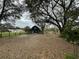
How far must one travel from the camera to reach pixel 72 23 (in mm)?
25797

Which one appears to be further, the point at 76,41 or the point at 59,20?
the point at 59,20

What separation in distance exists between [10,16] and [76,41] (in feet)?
59.9

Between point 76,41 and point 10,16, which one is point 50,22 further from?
point 76,41

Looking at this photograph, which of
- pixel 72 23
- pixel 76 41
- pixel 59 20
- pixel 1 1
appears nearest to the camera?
pixel 76 41

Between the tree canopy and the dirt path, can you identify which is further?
the tree canopy

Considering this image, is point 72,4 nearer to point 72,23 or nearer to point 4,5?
point 4,5

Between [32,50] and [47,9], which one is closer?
[32,50]

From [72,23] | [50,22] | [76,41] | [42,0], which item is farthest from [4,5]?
[76,41]

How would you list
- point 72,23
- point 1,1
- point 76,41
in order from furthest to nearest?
1. point 1,1
2. point 72,23
3. point 76,41

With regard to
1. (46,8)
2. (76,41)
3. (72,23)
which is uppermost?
(46,8)

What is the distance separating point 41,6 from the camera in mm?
40562

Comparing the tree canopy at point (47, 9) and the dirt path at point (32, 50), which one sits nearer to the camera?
the dirt path at point (32, 50)

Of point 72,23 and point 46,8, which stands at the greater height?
point 46,8

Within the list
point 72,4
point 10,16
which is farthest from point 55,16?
point 10,16
